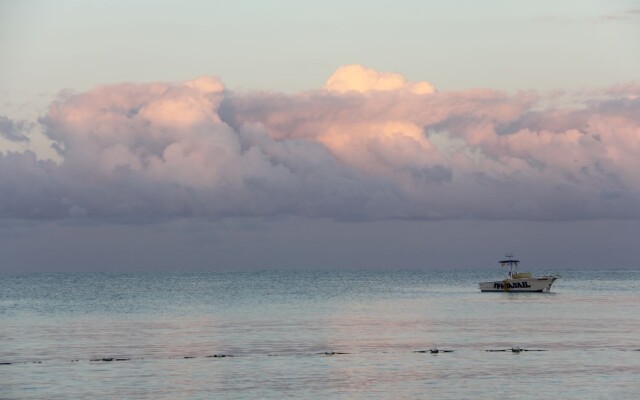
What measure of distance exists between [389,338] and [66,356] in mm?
25929

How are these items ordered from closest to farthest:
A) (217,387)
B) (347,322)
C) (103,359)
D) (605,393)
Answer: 1. (605,393)
2. (217,387)
3. (103,359)
4. (347,322)

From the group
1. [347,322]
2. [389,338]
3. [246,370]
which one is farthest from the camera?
[347,322]

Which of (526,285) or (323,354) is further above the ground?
(526,285)

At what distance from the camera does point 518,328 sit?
90.1 m

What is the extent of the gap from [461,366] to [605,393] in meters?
11.9

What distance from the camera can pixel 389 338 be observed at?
81250 mm

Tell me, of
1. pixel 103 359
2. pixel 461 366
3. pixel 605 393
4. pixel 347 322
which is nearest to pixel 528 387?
pixel 605 393

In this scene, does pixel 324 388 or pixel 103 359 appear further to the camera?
pixel 103 359

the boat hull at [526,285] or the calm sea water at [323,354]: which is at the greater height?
the boat hull at [526,285]

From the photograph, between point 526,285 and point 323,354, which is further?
point 526,285

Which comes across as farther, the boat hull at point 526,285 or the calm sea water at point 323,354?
the boat hull at point 526,285

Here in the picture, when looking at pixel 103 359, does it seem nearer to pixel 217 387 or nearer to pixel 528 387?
pixel 217 387

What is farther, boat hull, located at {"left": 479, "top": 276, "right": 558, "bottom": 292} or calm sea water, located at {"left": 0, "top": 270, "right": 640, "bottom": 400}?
boat hull, located at {"left": 479, "top": 276, "right": 558, "bottom": 292}

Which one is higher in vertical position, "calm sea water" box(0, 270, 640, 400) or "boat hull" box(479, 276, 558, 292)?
"boat hull" box(479, 276, 558, 292)
